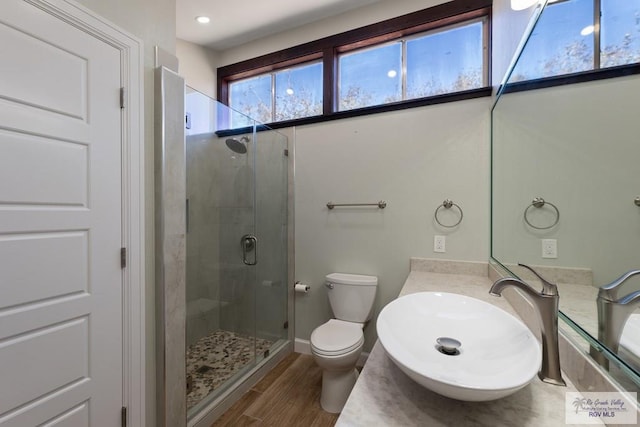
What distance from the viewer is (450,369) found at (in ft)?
2.33

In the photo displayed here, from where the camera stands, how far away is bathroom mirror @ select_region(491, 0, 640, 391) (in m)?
0.78

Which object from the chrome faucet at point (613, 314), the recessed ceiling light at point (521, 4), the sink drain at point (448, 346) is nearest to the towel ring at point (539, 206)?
the chrome faucet at point (613, 314)

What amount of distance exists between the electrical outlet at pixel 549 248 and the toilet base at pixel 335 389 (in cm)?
131

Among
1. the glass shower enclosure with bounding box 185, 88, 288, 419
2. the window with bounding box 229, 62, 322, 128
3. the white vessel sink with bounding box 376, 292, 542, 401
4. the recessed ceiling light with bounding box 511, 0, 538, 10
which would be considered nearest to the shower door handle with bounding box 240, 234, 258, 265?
the glass shower enclosure with bounding box 185, 88, 288, 419

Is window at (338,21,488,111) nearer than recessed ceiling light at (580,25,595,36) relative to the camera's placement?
No

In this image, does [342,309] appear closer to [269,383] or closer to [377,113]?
[269,383]

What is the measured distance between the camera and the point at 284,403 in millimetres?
1796

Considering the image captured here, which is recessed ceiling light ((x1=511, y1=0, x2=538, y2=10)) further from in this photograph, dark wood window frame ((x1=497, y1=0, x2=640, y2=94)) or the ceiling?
the ceiling

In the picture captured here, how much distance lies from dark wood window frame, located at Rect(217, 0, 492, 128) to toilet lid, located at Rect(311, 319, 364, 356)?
1690mm

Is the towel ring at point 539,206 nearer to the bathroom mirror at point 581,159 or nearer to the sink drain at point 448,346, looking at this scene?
the bathroom mirror at point 581,159

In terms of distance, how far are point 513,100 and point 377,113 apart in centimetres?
93

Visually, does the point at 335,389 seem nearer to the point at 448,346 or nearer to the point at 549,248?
the point at 448,346

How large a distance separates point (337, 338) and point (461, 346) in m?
1.08

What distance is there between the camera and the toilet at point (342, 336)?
1688 mm
